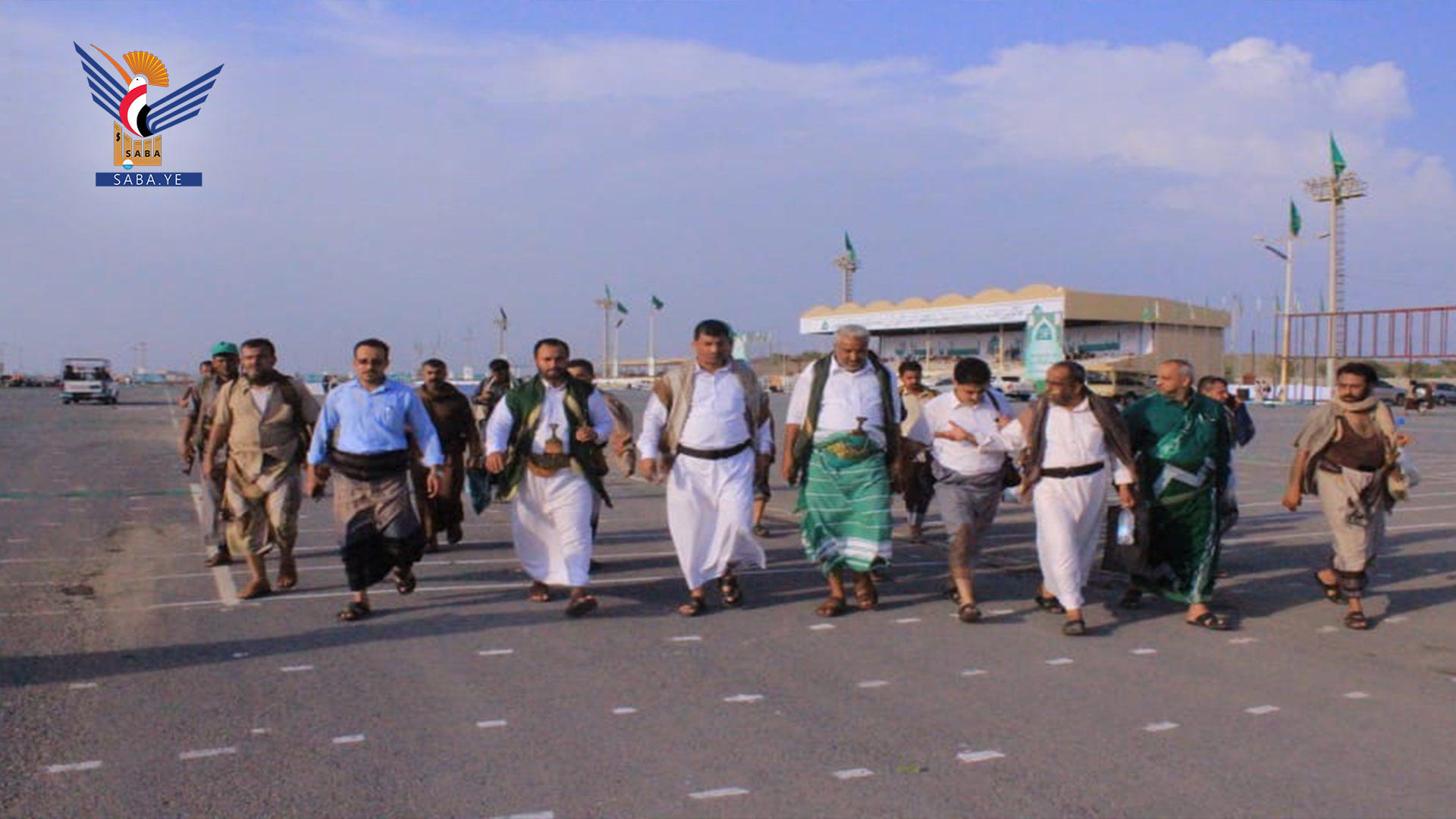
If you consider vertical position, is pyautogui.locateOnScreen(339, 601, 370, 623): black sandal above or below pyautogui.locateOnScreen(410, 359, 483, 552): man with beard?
below

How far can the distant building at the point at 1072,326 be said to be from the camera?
7919 centimetres

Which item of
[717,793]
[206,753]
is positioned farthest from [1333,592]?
[206,753]

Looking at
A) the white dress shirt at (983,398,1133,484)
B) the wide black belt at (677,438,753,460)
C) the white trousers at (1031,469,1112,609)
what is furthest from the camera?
the wide black belt at (677,438,753,460)

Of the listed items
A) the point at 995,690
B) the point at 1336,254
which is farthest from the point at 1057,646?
the point at 1336,254

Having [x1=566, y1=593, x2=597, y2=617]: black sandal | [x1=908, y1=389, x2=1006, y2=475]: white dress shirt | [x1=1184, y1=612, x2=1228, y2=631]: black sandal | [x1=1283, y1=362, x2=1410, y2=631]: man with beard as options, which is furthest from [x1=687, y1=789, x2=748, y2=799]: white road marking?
[x1=1283, y1=362, x2=1410, y2=631]: man with beard

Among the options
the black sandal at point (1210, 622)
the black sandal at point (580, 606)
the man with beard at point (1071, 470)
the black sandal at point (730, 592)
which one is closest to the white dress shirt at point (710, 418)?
the black sandal at point (730, 592)

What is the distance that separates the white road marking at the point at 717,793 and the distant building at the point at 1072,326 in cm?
7008

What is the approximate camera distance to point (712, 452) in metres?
7.71

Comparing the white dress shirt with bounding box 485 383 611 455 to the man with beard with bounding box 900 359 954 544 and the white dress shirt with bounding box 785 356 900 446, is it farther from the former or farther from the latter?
the man with beard with bounding box 900 359 954 544

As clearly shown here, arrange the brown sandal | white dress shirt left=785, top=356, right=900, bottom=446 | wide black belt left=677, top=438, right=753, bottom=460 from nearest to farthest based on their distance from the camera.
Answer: the brown sandal
white dress shirt left=785, top=356, right=900, bottom=446
wide black belt left=677, top=438, right=753, bottom=460

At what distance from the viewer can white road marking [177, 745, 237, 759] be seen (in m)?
4.64

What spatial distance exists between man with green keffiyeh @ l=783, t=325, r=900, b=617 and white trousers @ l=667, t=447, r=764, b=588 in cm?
34

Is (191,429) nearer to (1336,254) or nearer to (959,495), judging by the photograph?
(959,495)

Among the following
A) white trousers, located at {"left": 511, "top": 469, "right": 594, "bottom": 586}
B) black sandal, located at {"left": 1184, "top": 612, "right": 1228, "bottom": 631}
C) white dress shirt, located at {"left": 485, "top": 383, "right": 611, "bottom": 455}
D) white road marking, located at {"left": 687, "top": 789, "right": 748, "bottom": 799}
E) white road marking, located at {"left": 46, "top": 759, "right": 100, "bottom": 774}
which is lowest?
black sandal, located at {"left": 1184, "top": 612, "right": 1228, "bottom": 631}
